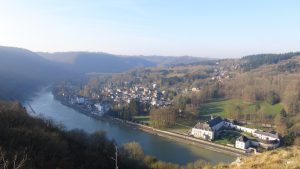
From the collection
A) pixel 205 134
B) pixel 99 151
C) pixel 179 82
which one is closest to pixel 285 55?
pixel 179 82

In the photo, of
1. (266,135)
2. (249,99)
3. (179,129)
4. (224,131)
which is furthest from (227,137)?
(249,99)

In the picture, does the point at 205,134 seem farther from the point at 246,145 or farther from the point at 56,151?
the point at 56,151

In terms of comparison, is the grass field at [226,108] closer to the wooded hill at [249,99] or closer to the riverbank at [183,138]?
the wooded hill at [249,99]

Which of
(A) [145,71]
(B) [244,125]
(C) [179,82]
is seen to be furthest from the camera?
(A) [145,71]

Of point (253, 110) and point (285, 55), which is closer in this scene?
point (253, 110)

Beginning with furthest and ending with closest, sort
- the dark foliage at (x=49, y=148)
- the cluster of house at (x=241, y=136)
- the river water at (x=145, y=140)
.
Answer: the cluster of house at (x=241, y=136) → the river water at (x=145, y=140) → the dark foliage at (x=49, y=148)

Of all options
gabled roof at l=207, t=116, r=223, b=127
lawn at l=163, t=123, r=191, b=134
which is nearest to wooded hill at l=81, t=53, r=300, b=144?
lawn at l=163, t=123, r=191, b=134

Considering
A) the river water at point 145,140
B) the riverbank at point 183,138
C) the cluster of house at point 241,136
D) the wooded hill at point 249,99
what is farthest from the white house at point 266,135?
the river water at point 145,140
